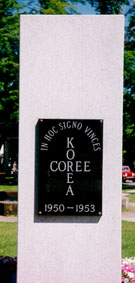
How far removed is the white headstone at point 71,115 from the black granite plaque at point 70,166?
0.07m

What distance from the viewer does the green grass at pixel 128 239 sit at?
7141 mm

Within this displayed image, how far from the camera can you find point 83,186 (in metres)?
3.64

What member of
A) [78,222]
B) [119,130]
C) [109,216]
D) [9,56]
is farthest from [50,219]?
[9,56]

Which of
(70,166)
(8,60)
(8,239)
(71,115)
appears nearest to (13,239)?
(8,239)

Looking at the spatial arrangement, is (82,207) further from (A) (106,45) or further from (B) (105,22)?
(B) (105,22)

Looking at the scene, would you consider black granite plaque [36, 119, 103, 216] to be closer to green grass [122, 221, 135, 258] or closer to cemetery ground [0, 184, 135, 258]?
cemetery ground [0, 184, 135, 258]

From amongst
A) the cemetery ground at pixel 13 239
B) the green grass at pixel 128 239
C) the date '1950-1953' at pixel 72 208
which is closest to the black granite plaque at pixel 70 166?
the date '1950-1953' at pixel 72 208

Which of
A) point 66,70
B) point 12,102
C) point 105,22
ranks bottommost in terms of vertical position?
point 66,70

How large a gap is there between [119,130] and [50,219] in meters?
1.08

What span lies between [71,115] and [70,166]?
49 cm

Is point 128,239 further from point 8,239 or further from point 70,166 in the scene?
point 70,166

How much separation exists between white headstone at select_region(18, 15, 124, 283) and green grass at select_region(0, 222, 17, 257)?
3.39 m

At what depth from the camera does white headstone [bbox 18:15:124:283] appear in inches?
140

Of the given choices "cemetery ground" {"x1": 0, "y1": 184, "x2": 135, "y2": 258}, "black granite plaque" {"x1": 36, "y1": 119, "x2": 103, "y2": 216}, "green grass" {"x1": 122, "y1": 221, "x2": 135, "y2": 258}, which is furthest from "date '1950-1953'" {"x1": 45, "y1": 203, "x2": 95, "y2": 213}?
"green grass" {"x1": 122, "y1": 221, "x2": 135, "y2": 258}
